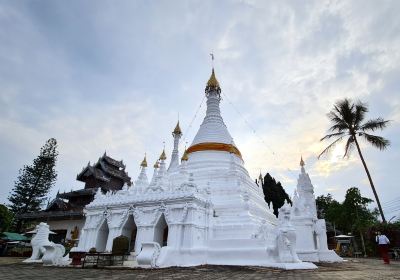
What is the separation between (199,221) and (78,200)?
30223mm

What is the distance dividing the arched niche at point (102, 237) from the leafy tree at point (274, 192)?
1210 inches

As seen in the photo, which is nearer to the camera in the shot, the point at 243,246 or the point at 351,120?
the point at 243,246

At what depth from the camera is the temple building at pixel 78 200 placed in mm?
38000

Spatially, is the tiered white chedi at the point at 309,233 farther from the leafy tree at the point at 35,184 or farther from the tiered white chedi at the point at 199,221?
the leafy tree at the point at 35,184

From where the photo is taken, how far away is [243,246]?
57.3ft

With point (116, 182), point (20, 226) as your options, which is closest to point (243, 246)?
point (116, 182)

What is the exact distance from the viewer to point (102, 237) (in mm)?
22312

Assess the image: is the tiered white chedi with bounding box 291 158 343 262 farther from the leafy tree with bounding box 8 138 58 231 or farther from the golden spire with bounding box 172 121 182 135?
the leafy tree with bounding box 8 138 58 231

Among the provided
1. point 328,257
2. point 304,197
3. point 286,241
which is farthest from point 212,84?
point 286,241

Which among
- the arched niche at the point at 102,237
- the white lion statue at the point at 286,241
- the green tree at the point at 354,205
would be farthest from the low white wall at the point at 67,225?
the green tree at the point at 354,205

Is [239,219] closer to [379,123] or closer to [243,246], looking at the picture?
[243,246]

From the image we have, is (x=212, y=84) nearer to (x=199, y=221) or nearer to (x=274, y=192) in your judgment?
(x=199, y=221)

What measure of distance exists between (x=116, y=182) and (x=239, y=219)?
3449cm

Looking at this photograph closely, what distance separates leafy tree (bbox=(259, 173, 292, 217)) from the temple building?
23.0 metres
